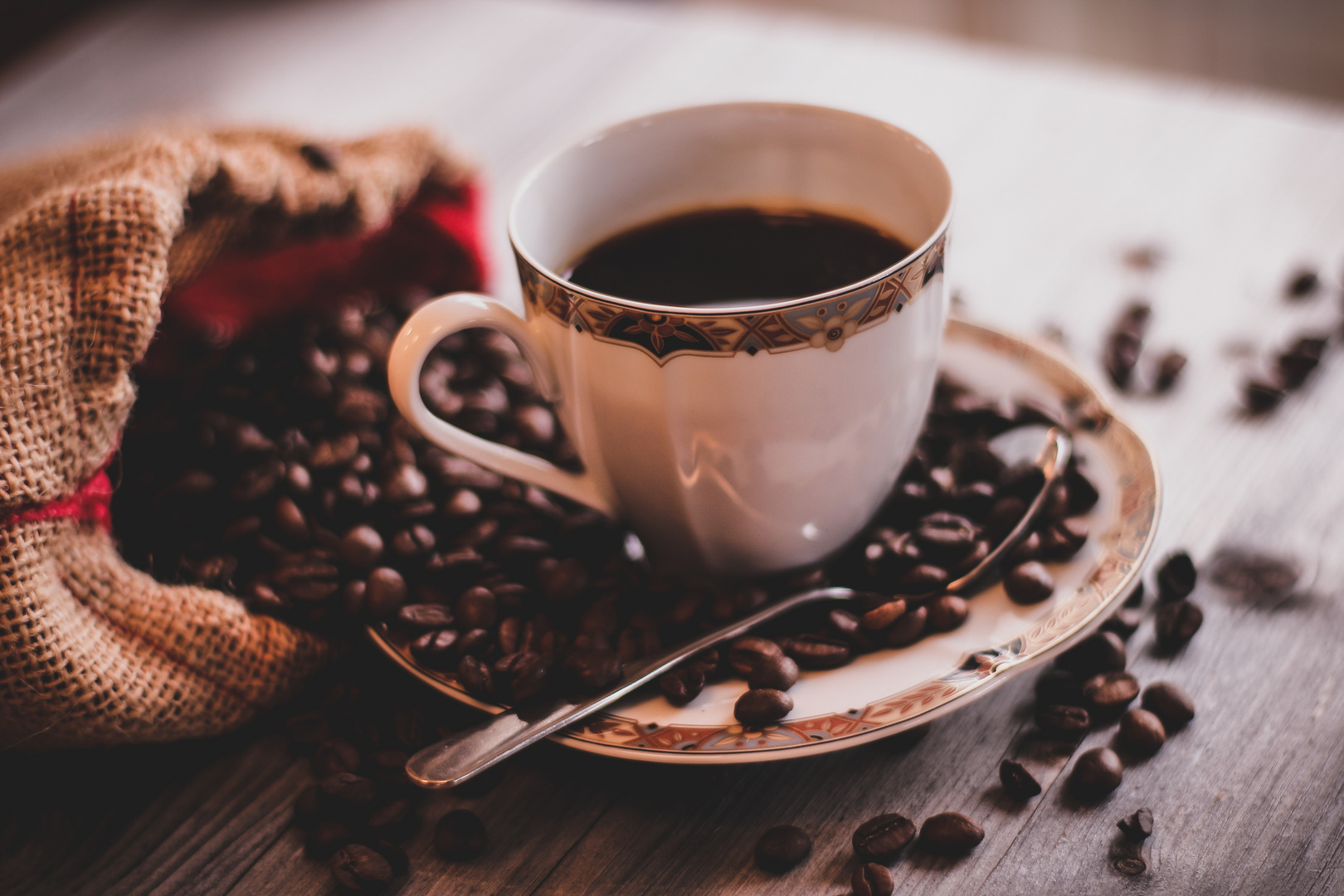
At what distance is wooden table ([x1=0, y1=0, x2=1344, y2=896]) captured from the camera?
2.37 ft

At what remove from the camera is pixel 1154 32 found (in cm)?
323

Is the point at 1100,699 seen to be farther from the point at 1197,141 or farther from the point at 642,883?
the point at 1197,141

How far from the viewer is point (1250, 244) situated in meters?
1.31

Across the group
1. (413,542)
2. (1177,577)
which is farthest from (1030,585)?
(413,542)

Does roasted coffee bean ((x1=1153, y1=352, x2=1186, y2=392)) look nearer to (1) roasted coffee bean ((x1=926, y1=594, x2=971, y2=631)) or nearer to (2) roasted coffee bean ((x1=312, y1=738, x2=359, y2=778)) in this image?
(1) roasted coffee bean ((x1=926, y1=594, x2=971, y2=631))

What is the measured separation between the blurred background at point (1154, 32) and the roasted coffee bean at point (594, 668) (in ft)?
7.43

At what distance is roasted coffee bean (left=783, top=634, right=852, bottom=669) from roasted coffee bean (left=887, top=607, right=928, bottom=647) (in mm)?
35

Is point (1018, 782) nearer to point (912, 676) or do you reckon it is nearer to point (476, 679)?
point (912, 676)

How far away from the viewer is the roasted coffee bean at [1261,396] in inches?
41.4

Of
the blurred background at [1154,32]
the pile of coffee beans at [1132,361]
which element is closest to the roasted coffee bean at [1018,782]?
the pile of coffee beans at [1132,361]

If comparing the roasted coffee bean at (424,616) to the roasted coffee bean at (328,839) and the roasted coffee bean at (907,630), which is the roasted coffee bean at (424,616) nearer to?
the roasted coffee bean at (328,839)

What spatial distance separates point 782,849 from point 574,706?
176 millimetres

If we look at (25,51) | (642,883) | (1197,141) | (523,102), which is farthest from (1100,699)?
(25,51)

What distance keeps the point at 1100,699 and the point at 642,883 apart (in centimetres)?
37
